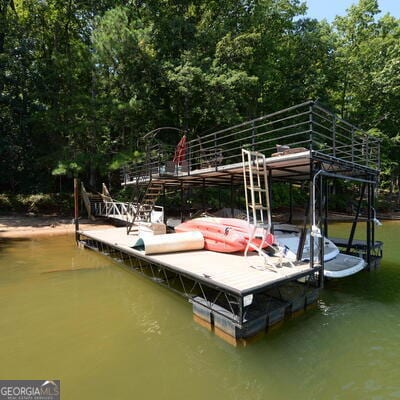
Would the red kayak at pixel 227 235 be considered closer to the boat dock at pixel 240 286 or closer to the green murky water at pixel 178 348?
the boat dock at pixel 240 286

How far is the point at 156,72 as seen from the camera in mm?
22172

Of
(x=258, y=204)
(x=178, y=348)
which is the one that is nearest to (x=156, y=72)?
(x=258, y=204)

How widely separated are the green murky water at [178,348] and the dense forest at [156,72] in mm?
14023

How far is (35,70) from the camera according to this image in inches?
917

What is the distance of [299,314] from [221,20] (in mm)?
26342

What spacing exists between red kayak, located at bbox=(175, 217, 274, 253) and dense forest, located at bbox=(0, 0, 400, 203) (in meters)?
12.7

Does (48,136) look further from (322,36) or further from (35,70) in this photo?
(322,36)

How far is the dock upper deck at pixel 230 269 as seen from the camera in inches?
211

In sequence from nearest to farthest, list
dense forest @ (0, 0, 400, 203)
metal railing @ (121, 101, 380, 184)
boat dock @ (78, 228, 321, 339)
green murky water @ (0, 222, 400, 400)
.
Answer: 1. green murky water @ (0, 222, 400, 400)
2. boat dock @ (78, 228, 321, 339)
3. metal railing @ (121, 101, 380, 184)
4. dense forest @ (0, 0, 400, 203)

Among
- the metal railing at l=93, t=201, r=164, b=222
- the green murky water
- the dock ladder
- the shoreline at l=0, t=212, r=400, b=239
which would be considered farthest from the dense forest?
the dock ladder

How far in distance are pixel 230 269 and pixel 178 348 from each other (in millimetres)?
1978

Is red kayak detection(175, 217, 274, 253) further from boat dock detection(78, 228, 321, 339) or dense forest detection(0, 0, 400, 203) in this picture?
dense forest detection(0, 0, 400, 203)

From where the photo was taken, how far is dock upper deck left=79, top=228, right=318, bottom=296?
211 inches

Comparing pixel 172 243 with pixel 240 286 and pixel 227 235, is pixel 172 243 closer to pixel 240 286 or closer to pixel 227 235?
pixel 227 235
